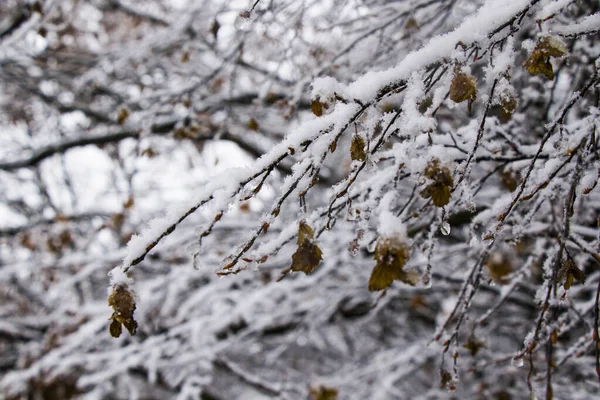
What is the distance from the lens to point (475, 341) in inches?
75.0

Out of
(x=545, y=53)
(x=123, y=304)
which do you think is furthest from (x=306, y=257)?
(x=545, y=53)

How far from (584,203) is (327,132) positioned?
5.67 ft

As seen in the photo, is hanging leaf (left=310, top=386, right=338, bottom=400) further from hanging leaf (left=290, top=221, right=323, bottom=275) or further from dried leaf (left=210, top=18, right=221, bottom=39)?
dried leaf (left=210, top=18, right=221, bottom=39)

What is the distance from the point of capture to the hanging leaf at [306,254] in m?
0.93

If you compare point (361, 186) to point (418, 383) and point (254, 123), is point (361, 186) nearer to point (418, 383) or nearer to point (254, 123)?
point (254, 123)

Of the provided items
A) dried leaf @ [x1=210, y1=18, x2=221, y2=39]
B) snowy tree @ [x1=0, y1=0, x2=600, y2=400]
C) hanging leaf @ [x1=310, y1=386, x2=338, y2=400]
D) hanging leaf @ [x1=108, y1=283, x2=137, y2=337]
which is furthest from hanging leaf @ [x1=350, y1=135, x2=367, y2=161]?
hanging leaf @ [x1=310, y1=386, x2=338, y2=400]

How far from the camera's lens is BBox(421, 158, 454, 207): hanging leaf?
0.85 metres

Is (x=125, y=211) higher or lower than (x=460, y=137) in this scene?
higher

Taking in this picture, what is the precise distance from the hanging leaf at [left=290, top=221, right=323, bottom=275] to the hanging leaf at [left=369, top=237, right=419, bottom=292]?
145mm

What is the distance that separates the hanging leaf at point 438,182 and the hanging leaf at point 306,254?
0.26 metres

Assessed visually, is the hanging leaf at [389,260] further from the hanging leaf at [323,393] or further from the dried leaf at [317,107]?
the hanging leaf at [323,393]

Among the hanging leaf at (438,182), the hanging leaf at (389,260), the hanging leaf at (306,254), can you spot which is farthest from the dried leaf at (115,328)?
the hanging leaf at (438,182)

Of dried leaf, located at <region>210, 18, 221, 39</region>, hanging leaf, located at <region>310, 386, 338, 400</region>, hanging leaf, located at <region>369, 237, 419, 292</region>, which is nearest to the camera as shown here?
hanging leaf, located at <region>369, 237, 419, 292</region>

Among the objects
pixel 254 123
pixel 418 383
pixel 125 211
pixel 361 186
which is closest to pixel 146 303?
pixel 125 211
